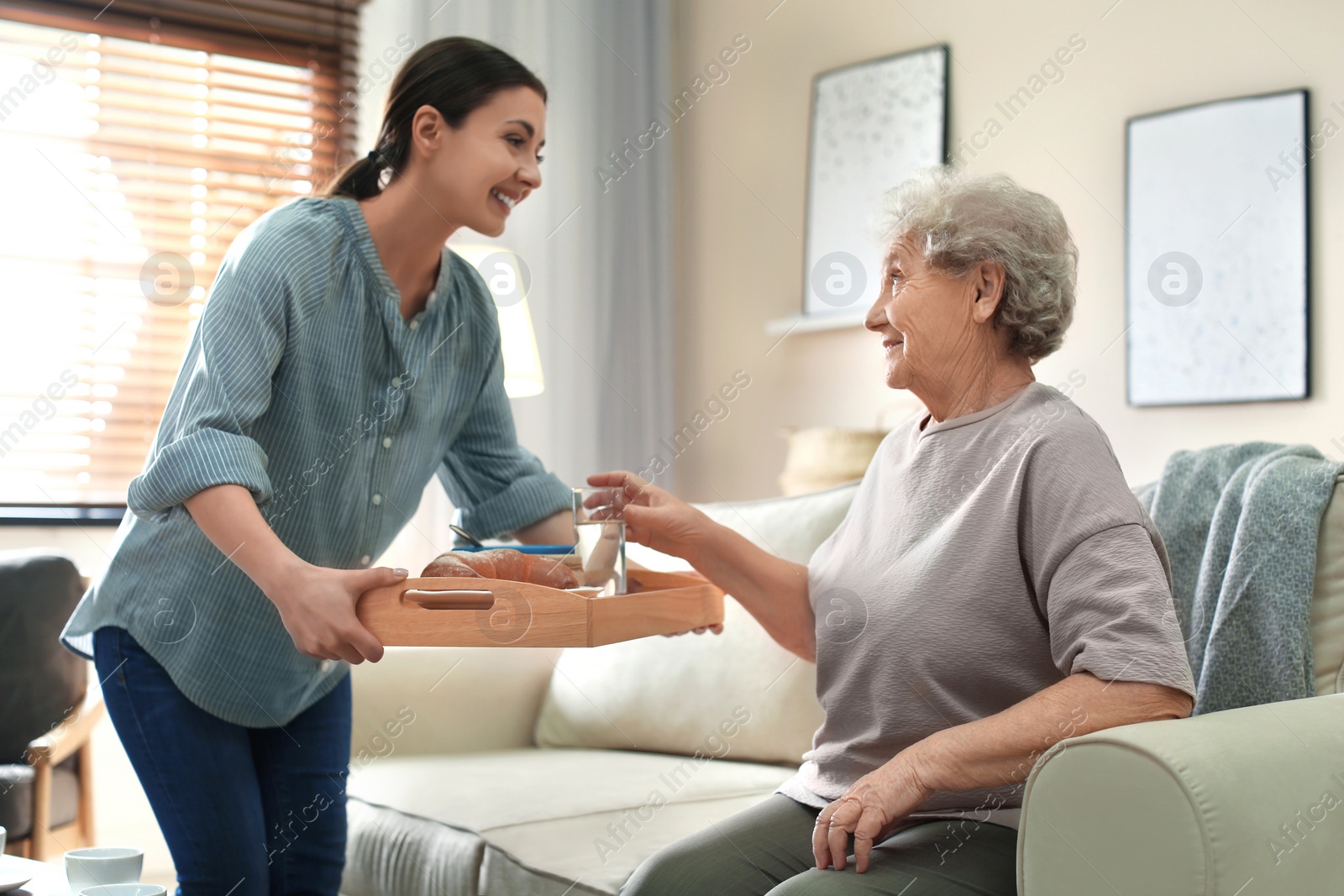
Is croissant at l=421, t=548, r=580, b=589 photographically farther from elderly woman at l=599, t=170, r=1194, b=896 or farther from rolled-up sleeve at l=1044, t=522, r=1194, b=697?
rolled-up sleeve at l=1044, t=522, r=1194, b=697

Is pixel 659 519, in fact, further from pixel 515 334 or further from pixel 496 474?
pixel 515 334

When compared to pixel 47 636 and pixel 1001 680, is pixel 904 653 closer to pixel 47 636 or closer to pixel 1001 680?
pixel 1001 680

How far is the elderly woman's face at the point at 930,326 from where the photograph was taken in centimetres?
122

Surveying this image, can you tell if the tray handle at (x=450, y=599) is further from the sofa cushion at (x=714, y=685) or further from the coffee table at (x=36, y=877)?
the sofa cushion at (x=714, y=685)

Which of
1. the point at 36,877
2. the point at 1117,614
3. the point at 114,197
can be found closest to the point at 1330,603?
the point at 1117,614

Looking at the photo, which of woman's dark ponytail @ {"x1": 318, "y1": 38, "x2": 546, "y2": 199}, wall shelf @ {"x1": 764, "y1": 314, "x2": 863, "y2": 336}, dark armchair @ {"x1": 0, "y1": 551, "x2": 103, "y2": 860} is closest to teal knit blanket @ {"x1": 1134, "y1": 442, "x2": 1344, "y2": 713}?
woman's dark ponytail @ {"x1": 318, "y1": 38, "x2": 546, "y2": 199}

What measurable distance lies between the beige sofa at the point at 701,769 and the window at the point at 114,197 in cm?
130

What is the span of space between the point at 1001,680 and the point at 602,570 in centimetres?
43

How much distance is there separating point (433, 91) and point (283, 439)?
0.44 metres

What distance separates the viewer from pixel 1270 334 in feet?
7.00

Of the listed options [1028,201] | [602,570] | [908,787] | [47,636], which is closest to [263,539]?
[602,570]

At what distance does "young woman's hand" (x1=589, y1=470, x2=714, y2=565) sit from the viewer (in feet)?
4.34

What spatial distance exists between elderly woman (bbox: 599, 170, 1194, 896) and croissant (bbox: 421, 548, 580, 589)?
0.15 meters

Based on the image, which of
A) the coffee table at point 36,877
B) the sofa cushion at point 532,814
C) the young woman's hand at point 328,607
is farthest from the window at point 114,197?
the young woman's hand at point 328,607
